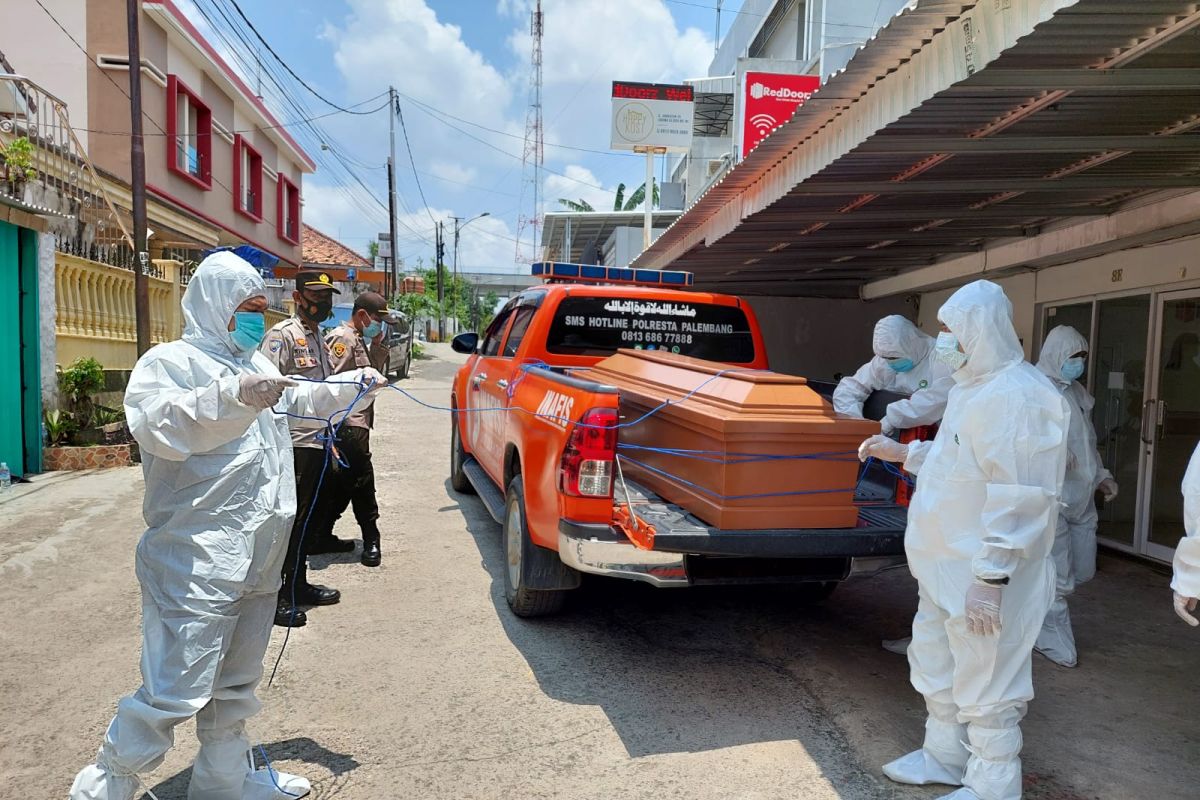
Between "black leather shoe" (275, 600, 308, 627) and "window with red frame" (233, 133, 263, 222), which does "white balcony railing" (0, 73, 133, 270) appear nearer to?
"black leather shoe" (275, 600, 308, 627)

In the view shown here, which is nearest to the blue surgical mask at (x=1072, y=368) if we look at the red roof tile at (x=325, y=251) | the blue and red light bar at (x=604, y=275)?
the blue and red light bar at (x=604, y=275)

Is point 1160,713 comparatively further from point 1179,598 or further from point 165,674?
point 165,674

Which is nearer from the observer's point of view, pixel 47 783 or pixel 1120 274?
pixel 47 783

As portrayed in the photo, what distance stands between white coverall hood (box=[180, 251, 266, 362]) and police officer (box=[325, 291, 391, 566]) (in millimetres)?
2468

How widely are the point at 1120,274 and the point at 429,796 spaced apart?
22.2 feet

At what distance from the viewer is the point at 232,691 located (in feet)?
8.89

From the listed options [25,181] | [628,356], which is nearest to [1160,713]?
[628,356]

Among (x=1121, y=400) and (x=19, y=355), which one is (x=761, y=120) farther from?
(x=19, y=355)

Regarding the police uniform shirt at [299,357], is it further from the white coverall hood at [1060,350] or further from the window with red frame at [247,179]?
the window with red frame at [247,179]

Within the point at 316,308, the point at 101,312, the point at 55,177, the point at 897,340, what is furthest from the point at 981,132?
the point at 55,177

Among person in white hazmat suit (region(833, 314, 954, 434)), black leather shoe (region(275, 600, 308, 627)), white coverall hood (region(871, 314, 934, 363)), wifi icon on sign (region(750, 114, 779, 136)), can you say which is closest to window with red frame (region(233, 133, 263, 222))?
wifi icon on sign (region(750, 114, 779, 136))

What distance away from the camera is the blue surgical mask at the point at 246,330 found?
2.75 m

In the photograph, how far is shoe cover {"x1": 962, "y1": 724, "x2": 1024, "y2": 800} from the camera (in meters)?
2.82

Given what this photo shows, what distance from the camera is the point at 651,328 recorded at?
562cm
